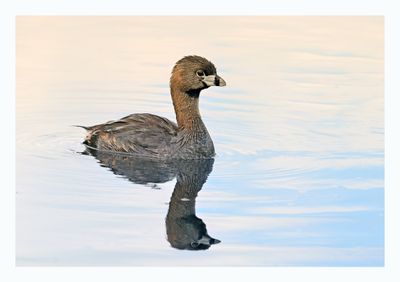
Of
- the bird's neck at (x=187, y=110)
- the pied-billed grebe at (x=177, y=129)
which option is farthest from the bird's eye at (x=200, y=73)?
the bird's neck at (x=187, y=110)

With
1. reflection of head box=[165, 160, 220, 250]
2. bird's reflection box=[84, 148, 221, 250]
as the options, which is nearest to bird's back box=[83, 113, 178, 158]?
bird's reflection box=[84, 148, 221, 250]

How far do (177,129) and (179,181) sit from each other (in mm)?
1770

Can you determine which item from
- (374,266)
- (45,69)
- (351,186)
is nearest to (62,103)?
(45,69)

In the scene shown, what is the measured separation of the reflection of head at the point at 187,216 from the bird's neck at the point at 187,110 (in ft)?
3.30

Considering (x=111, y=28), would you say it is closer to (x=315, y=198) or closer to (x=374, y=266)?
(x=315, y=198)

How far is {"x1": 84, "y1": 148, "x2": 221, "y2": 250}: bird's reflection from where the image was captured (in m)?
12.7

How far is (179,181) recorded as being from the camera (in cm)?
1492

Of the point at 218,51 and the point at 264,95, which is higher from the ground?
the point at 218,51

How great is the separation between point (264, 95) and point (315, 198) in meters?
4.87

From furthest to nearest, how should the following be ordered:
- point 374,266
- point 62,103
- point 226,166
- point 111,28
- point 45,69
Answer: point 111,28 < point 45,69 < point 62,103 < point 226,166 < point 374,266

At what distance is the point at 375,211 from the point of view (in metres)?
13.6

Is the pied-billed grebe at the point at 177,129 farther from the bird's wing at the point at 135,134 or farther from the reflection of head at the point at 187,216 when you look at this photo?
the reflection of head at the point at 187,216

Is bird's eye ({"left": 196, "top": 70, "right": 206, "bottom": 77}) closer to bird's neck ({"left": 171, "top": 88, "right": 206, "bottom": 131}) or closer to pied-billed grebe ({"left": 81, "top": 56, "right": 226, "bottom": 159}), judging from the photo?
pied-billed grebe ({"left": 81, "top": 56, "right": 226, "bottom": 159})

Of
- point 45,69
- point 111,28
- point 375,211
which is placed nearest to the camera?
point 375,211
